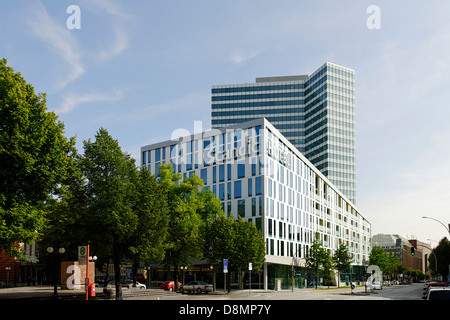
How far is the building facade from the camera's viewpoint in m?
72.9

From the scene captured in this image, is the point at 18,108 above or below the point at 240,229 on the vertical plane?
above

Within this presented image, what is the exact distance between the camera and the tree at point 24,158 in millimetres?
29312

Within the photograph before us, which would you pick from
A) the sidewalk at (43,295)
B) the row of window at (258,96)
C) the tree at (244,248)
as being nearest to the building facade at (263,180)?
the tree at (244,248)

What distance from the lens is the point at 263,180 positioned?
71875mm

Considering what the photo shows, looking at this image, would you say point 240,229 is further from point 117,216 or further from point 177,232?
point 117,216

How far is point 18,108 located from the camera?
29766 mm

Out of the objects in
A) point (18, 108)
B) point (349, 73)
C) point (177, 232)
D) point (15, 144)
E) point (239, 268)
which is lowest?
point (239, 268)

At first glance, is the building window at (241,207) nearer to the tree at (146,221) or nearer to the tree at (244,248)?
the tree at (244,248)

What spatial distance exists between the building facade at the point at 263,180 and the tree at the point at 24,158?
34029mm

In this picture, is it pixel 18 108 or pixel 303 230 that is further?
pixel 303 230

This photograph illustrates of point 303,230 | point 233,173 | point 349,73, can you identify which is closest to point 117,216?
point 233,173
